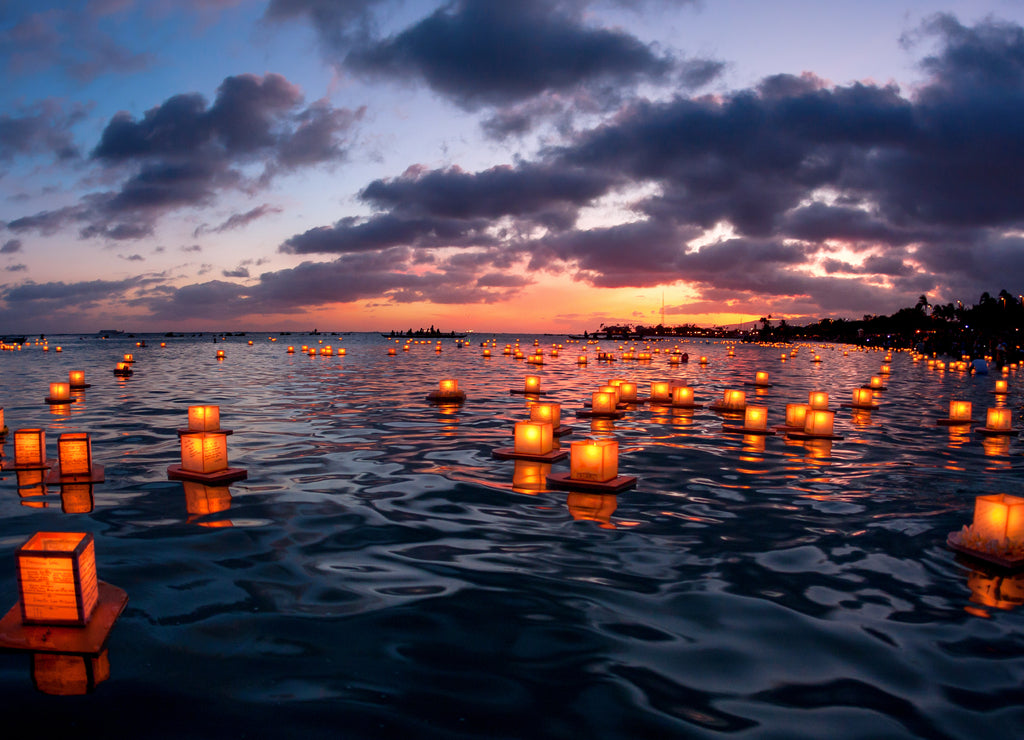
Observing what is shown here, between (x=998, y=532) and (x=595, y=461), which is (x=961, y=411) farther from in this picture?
(x=595, y=461)

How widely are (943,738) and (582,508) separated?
5.98 metres

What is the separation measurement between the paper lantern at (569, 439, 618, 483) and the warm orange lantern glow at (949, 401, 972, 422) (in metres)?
14.9

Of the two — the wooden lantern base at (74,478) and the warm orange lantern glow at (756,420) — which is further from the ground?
the warm orange lantern glow at (756,420)

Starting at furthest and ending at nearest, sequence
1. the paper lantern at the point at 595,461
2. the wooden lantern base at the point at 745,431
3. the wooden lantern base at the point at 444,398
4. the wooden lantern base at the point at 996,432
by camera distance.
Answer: the wooden lantern base at the point at 444,398, the wooden lantern base at the point at 996,432, the wooden lantern base at the point at 745,431, the paper lantern at the point at 595,461

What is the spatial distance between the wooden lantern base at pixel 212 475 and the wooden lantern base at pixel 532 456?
522 cm

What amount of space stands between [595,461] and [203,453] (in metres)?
7.06

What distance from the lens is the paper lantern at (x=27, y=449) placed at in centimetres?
1234

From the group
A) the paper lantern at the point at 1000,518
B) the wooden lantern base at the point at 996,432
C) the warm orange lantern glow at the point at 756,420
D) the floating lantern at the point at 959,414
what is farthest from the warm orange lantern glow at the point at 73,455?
the floating lantern at the point at 959,414

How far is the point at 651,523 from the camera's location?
945 centimetres

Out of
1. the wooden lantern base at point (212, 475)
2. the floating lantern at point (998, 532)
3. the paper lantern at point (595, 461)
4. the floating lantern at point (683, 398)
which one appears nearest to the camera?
the floating lantern at point (998, 532)

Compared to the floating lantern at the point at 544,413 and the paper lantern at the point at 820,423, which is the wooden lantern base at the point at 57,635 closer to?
the floating lantern at the point at 544,413

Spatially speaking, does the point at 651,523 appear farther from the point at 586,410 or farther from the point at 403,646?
the point at 586,410

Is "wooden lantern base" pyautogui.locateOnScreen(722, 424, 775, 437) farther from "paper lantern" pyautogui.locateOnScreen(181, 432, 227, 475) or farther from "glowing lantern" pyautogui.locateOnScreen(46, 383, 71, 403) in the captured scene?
"glowing lantern" pyautogui.locateOnScreen(46, 383, 71, 403)

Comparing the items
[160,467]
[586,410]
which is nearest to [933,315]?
[586,410]
